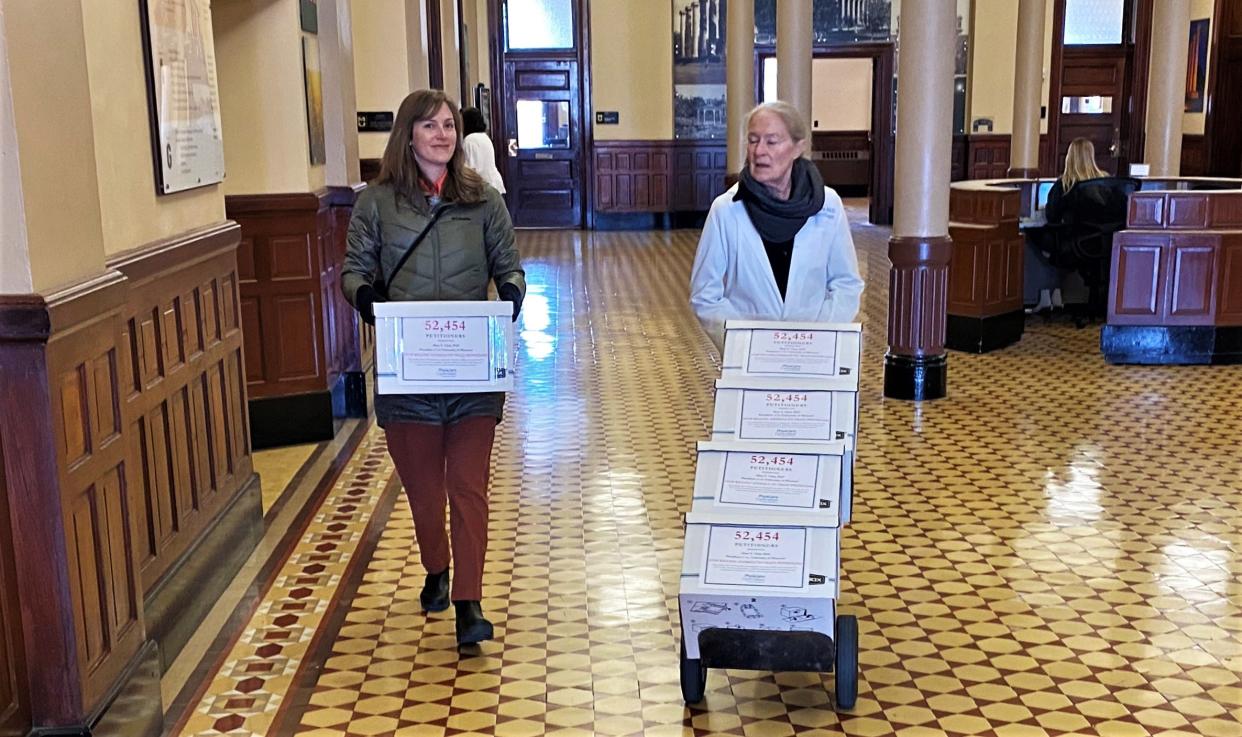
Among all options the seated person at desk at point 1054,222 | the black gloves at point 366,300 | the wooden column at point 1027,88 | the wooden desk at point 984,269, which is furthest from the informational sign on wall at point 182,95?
the wooden column at point 1027,88

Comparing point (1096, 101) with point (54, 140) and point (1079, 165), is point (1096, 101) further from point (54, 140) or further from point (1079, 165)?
point (54, 140)

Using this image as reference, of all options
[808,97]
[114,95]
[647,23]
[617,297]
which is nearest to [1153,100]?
[808,97]

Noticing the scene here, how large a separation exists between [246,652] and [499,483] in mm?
2105

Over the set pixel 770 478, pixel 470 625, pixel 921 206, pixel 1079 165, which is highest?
pixel 1079 165

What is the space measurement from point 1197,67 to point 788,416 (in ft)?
58.5

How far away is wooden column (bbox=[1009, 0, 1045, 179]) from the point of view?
1395cm

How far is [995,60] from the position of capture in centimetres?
1753

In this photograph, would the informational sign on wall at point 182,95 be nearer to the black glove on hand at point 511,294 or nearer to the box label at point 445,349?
the box label at point 445,349

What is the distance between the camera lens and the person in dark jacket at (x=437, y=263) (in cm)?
388

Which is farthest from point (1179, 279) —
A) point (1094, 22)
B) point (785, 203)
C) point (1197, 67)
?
point (1197, 67)

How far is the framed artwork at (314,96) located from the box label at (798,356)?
3950mm

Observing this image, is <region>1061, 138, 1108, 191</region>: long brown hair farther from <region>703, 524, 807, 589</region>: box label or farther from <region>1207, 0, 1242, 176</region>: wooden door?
<region>1207, 0, 1242, 176</region>: wooden door

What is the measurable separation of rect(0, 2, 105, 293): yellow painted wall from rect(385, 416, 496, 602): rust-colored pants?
1.11m

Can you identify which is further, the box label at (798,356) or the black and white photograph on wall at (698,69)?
the black and white photograph on wall at (698,69)
